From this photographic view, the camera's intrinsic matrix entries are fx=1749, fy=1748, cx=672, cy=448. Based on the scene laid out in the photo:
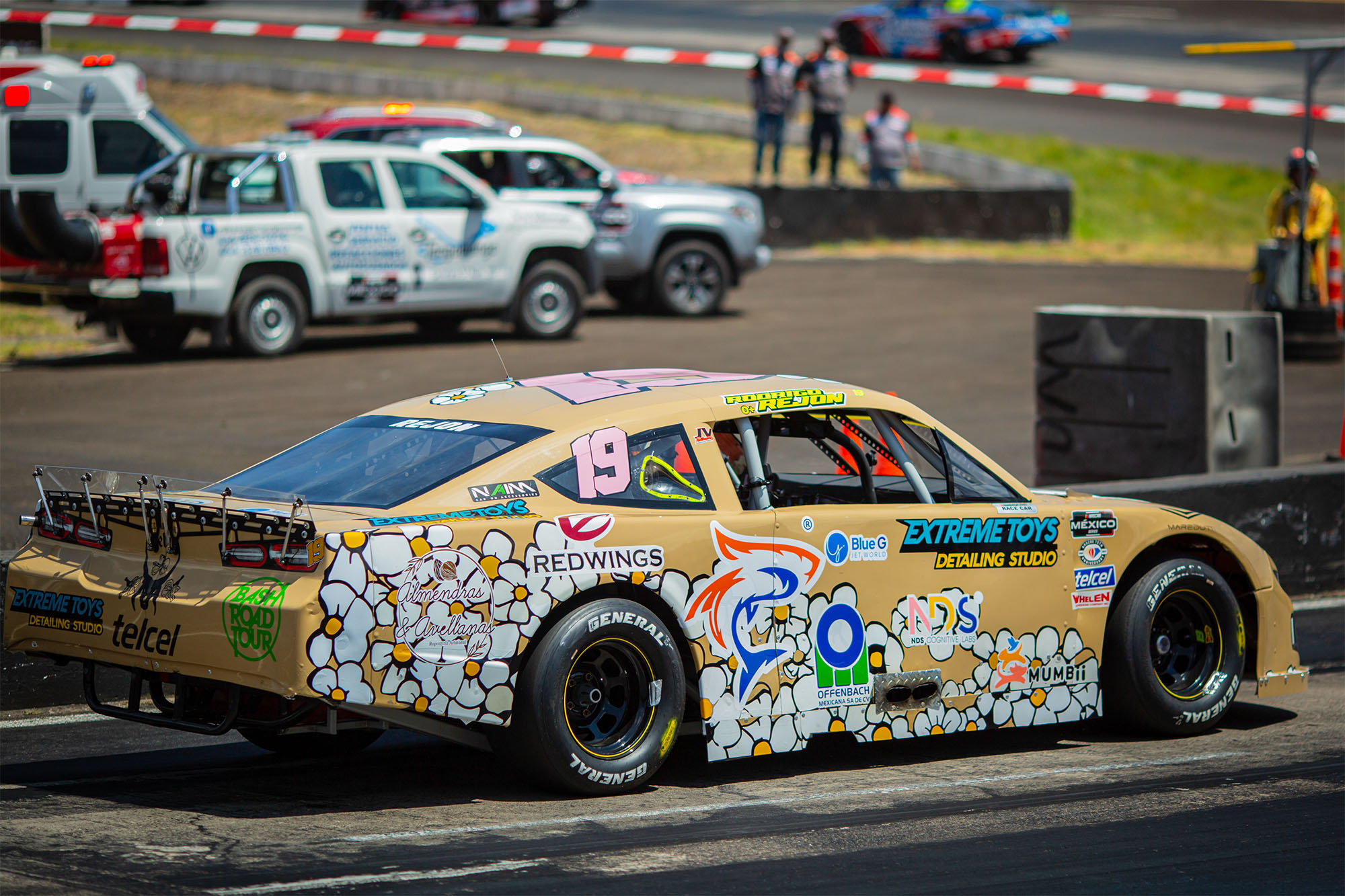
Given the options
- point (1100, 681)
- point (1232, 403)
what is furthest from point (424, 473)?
point (1232, 403)

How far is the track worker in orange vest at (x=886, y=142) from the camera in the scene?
26.3 m

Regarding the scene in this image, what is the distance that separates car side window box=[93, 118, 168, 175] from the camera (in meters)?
20.7

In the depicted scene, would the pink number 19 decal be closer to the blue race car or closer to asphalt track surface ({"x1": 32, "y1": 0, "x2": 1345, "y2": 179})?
asphalt track surface ({"x1": 32, "y1": 0, "x2": 1345, "y2": 179})

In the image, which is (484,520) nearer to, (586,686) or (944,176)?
(586,686)

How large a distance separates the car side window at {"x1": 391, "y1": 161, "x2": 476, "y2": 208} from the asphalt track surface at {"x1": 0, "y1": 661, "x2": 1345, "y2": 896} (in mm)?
10644

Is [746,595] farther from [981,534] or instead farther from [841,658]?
[981,534]

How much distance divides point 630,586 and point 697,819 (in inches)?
32.1

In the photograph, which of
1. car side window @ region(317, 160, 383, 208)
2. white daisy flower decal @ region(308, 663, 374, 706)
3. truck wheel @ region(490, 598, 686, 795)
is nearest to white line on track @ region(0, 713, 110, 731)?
white daisy flower decal @ region(308, 663, 374, 706)

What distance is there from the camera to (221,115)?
31312mm

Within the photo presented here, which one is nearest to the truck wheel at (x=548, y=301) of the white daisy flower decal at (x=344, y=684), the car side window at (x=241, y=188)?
the car side window at (x=241, y=188)

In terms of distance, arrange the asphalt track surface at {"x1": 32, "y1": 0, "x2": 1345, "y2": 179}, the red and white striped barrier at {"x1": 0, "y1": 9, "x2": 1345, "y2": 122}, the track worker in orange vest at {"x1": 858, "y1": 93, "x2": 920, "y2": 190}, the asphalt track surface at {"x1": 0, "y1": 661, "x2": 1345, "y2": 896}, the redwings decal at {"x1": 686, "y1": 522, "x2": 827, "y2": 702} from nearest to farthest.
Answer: the asphalt track surface at {"x1": 0, "y1": 661, "x2": 1345, "y2": 896}, the redwings decal at {"x1": 686, "y1": 522, "x2": 827, "y2": 702}, the track worker in orange vest at {"x1": 858, "y1": 93, "x2": 920, "y2": 190}, the asphalt track surface at {"x1": 32, "y1": 0, "x2": 1345, "y2": 179}, the red and white striped barrier at {"x1": 0, "y1": 9, "x2": 1345, "y2": 122}

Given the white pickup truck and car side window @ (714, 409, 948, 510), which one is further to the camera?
the white pickup truck

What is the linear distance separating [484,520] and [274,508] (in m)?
0.71

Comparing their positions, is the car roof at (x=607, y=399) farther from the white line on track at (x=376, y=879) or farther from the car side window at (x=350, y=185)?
the car side window at (x=350, y=185)
